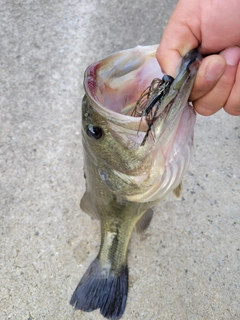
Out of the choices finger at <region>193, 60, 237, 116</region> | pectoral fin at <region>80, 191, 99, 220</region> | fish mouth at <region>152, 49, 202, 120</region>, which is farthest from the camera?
pectoral fin at <region>80, 191, 99, 220</region>

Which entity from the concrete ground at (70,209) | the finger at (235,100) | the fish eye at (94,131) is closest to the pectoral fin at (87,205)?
the concrete ground at (70,209)

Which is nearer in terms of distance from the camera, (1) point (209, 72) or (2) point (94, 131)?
(1) point (209, 72)

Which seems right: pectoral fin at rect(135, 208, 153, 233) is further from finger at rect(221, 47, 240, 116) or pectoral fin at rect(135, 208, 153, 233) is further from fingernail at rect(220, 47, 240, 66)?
fingernail at rect(220, 47, 240, 66)

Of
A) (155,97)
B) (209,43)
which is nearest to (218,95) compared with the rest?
(209,43)

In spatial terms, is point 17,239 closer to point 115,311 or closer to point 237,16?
point 115,311

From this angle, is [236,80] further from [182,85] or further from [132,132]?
[132,132]

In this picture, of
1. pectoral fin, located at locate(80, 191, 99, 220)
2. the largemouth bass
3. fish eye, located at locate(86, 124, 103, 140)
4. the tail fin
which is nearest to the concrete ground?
the tail fin

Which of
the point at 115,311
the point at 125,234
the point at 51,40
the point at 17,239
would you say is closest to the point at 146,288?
the point at 115,311
